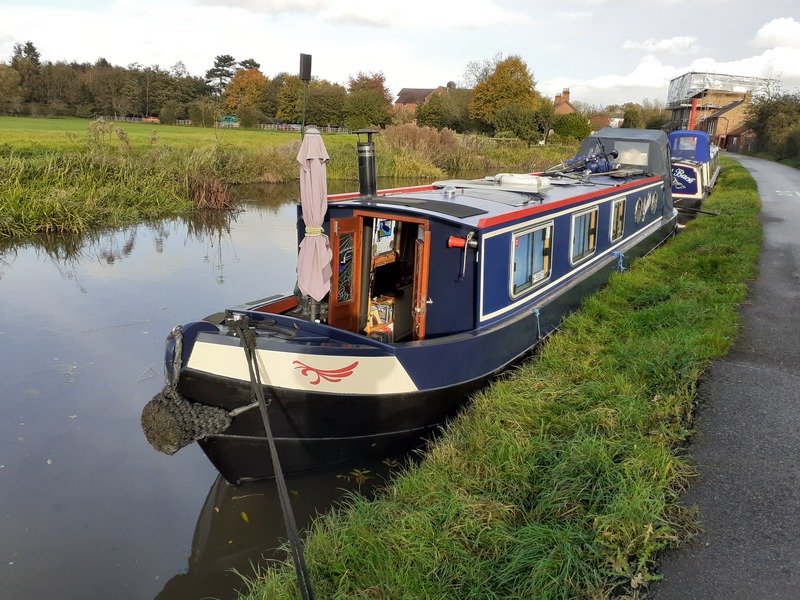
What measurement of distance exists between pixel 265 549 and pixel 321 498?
64 centimetres

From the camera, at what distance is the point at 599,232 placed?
8492 millimetres

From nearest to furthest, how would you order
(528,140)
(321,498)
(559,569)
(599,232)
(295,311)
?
(559,569) < (321,498) < (295,311) < (599,232) < (528,140)

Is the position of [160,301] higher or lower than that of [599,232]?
lower

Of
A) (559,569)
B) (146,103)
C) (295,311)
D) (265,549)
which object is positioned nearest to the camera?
(559,569)

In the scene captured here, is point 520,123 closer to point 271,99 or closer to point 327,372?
point 271,99

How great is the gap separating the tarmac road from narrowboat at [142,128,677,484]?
190 centimetres

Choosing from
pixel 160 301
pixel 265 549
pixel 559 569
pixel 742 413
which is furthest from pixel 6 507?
pixel 742 413

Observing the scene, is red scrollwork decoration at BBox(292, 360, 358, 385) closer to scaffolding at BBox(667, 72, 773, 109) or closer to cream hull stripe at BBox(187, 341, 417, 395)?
cream hull stripe at BBox(187, 341, 417, 395)

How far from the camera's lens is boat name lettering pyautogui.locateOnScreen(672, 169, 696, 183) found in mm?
17281

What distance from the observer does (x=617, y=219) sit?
926 centimetres

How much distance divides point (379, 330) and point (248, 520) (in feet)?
7.13

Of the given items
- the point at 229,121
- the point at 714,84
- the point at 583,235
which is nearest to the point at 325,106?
the point at 229,121

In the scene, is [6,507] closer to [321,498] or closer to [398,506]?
[321,498]

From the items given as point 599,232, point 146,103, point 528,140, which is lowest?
point 599,232
